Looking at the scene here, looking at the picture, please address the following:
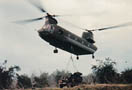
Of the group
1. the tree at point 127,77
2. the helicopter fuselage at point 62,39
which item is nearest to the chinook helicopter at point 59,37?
the helicopter fuselage at point 62,39

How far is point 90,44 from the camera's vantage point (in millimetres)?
43594

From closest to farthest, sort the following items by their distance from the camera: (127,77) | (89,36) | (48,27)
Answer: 1. (48,27)
2. (127,77)
3. (89,36)

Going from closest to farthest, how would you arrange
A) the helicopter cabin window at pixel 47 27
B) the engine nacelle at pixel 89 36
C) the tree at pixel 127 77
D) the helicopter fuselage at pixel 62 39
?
1. the helicopter fuselage at pixel 62 39
2. the helicopter cabin window at pixel 47 27
3. the tree at pixel 127 77
4. the engine nacelle at pixel 89 36

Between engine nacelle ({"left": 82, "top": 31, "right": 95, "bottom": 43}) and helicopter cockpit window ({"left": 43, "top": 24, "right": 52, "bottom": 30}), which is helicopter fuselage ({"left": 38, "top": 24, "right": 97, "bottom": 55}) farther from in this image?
engine nacelle ({"left": 82, "top": 31, "right": 95, "bottom": 43})

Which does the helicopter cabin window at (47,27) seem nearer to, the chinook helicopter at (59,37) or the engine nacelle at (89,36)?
the chinook helicopter at (59,37)

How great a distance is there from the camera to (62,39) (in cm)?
3441

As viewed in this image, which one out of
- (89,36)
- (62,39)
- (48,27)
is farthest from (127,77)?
(48,27)

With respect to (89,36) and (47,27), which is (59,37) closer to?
(47,27)

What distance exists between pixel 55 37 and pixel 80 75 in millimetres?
9119

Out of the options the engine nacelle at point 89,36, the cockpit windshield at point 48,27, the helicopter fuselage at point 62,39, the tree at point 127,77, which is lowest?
the tree at point 127,77

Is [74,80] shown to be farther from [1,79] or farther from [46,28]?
[1,79]

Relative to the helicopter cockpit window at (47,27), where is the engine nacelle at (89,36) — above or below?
above

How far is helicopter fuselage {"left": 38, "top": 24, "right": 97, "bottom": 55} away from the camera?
3322cm

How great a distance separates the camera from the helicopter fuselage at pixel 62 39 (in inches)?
1308
